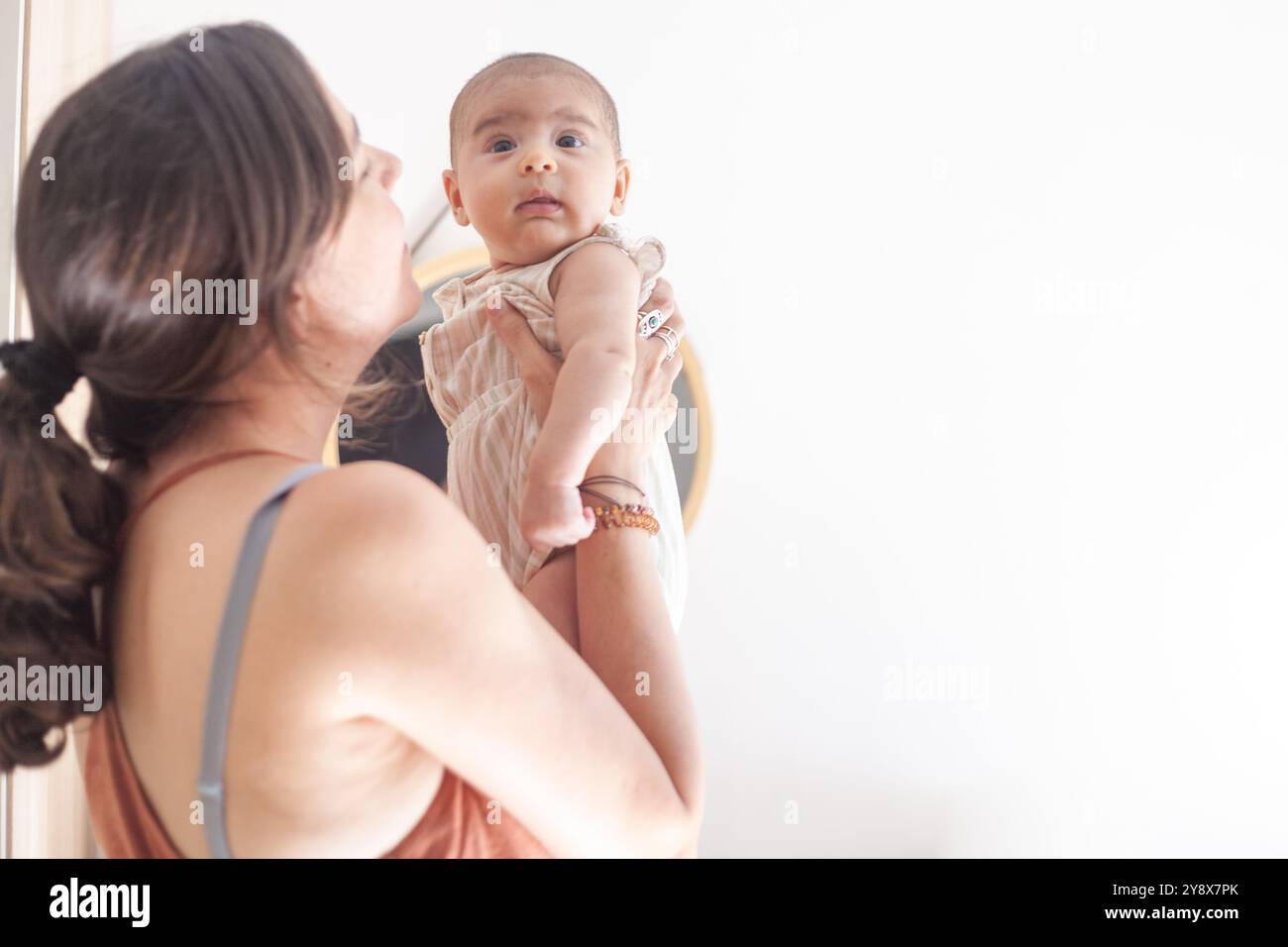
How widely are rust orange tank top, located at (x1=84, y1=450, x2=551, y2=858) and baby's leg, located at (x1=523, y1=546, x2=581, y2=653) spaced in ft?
0.39

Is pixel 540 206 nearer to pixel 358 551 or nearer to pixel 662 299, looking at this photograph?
pixel 662 299

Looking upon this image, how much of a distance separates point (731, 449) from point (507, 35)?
89cm

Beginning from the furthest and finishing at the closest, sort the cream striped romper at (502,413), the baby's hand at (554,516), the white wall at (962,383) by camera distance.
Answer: the white wall at (962,383), the cream striped romper at (502,413), the baby's hand at (554,516)

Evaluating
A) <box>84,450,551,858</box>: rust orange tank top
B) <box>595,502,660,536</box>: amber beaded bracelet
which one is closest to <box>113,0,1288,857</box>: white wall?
<box>595,502,660,536</box>: amber beaded bracelet

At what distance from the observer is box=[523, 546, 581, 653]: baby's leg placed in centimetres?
60

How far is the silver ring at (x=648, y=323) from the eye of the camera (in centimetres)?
80

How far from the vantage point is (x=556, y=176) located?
0.79m

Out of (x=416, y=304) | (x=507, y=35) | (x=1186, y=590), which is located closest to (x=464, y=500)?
(x=416, y=304)

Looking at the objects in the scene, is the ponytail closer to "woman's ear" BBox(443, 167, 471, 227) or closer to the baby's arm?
the baby's arm

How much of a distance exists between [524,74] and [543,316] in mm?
211

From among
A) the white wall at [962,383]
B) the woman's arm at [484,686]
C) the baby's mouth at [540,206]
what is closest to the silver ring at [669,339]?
the baby's mouth at [540,206]

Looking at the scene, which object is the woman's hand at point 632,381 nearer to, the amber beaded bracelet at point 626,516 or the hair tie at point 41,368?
the amber beaded bracelet at point 626,516

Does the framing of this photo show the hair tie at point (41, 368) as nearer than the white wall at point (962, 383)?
Yes
